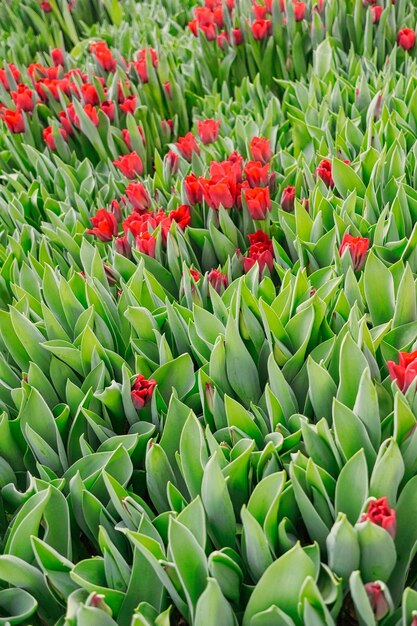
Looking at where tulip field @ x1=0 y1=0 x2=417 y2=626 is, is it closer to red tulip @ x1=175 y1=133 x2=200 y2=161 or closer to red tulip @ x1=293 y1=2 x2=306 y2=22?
red tulip @ x1=175 y1=133 x2=200 y2=161

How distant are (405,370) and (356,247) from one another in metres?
0.48

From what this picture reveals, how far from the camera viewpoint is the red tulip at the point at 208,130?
7.92 feet

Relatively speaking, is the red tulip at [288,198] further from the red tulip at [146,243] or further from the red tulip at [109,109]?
the red tulip at [109,109]

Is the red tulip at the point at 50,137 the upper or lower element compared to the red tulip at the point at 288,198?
upper

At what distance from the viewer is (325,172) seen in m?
2.02

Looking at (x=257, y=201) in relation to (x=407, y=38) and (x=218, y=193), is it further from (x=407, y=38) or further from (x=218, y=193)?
(x=407, y=38)

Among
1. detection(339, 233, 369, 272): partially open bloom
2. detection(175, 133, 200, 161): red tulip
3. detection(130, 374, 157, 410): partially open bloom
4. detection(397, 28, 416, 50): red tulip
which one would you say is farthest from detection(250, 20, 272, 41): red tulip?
detection(130, 374, 157, 410): partially open bloom

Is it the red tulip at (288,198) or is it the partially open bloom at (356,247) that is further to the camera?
the red tulip at (288,198)

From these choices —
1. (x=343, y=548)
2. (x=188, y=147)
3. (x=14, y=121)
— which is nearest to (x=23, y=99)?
(x=14, y=121)

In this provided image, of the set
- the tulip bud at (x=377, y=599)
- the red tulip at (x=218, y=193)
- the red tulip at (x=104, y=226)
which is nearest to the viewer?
the tulip bud at (x=377, y=599)

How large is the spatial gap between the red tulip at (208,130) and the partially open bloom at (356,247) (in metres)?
0.93

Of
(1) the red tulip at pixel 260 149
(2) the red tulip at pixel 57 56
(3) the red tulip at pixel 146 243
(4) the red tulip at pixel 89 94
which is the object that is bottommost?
(3) the red tulip at pixel 146 243

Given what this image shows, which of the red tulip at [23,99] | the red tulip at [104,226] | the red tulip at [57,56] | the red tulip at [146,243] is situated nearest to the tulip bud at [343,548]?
the red tulip at [146,243]

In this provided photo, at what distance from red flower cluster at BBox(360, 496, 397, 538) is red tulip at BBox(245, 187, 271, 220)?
974mm
